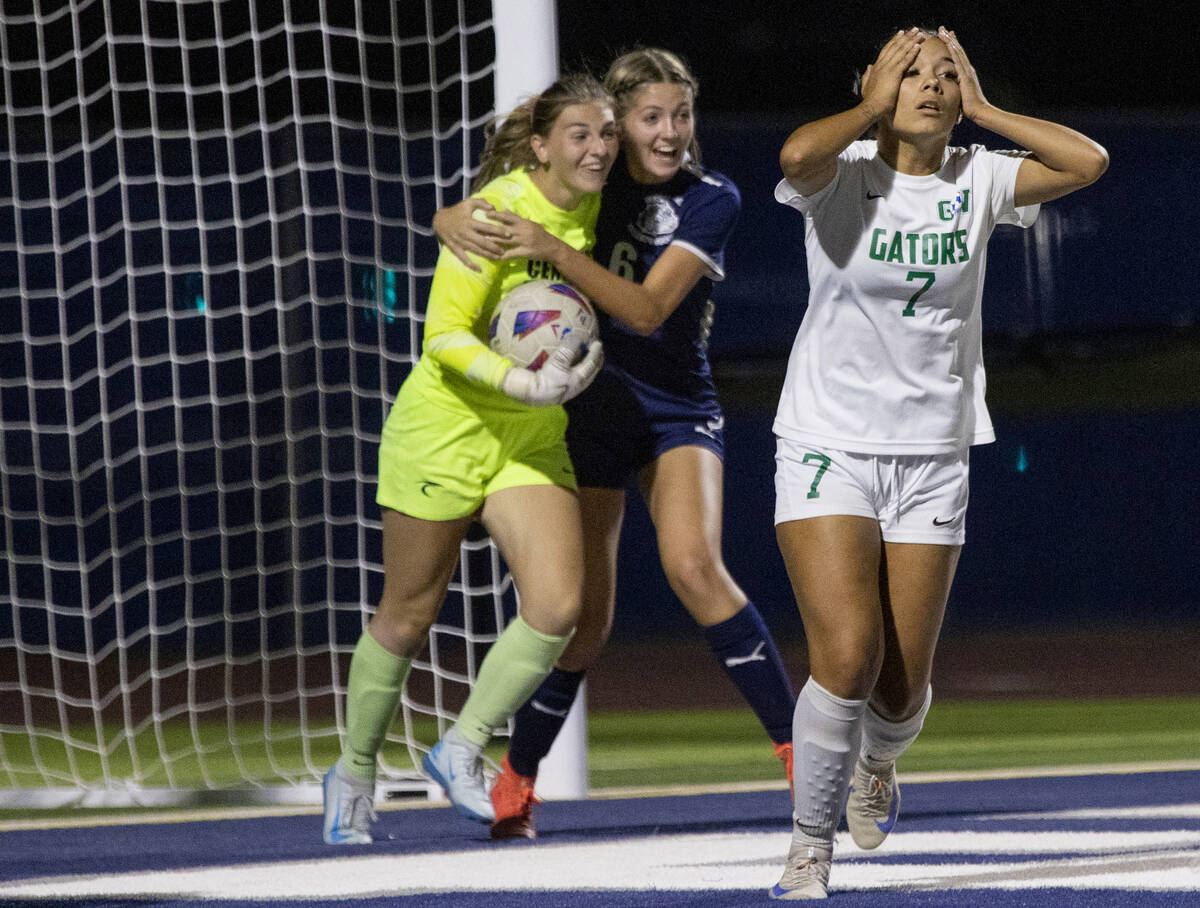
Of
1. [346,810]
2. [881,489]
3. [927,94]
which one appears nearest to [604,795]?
[346,810]

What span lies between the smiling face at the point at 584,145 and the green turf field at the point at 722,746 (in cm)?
217

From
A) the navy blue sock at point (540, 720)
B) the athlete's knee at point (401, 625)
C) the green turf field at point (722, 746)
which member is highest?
the athlete's knee at point (401, 625)

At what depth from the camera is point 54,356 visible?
9656 millimetres

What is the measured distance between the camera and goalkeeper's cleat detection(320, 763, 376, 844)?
3844 millimetres

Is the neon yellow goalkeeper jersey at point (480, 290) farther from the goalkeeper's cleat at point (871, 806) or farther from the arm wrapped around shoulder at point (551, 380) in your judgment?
the goalkeeper's cleat at point (871, 806)

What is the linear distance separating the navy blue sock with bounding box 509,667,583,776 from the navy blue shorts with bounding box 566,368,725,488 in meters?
0.50

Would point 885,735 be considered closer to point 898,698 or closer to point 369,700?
point 898,698

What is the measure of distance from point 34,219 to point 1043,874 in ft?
25.9

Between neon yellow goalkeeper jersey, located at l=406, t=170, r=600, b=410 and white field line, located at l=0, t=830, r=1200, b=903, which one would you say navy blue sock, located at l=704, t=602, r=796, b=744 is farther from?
neon yellow goalkeeper jersey, located at l=406, t=170, r=600, b=410

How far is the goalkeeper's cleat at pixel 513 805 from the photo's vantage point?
3.87 m

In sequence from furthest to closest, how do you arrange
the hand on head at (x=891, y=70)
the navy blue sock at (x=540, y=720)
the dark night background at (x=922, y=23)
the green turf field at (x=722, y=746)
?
the dark night background at (x=922, y=23)
the green turf field at (x=722, y=746)
the navy blue sock at (x=540, y=720)
the hand on head at (x=891, y=70)

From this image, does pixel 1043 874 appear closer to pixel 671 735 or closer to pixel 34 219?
pixel 671 735

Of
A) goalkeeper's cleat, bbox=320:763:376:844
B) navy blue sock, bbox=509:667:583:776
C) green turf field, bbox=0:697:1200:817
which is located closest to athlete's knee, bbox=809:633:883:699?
navy blue sock, bbox=509:667:583:776

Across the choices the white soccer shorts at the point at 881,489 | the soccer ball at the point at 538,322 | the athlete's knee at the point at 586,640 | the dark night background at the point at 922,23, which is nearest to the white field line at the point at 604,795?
the athlete's knee at the point at 586,640
